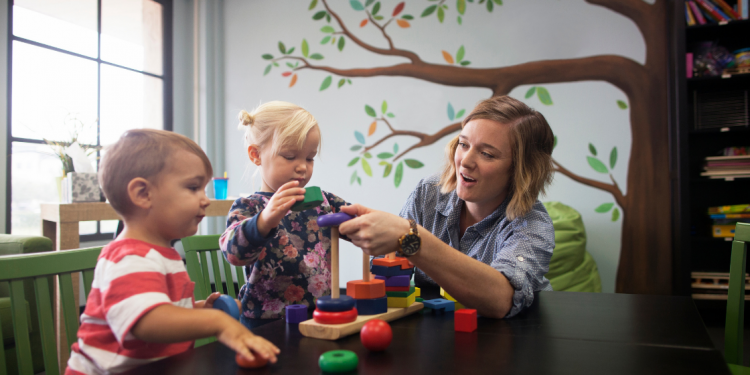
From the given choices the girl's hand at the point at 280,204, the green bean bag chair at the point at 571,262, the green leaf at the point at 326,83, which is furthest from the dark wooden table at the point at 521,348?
the green leaf at the point at 326,83

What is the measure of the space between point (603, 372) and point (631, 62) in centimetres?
323

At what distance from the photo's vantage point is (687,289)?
9.89 ft

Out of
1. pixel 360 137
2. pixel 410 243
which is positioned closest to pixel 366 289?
pixel 410 243

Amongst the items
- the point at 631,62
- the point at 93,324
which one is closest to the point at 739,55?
the point at 631,62

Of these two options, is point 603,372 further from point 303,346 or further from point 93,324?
point 93,324

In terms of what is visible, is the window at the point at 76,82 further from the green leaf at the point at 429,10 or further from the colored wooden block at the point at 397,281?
the colored wooden block at the point at 397,281

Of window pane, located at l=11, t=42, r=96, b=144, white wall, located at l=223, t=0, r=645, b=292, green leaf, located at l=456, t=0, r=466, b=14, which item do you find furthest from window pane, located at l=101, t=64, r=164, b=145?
green leaf, located at l=456, t=0, r=466, b=14

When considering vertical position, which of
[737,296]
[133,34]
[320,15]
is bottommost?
[737,296]

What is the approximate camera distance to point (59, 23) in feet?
11.5

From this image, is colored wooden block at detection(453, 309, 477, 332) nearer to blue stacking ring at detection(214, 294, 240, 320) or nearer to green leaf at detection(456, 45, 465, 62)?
blue stacking ring at detection(214, 294, 240, 320)

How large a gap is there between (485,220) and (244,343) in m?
0.98

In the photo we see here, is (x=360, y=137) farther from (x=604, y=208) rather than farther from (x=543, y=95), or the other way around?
(x=604, y=208)

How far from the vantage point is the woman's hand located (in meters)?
0.98

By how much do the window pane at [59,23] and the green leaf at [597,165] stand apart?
4.00 meters
